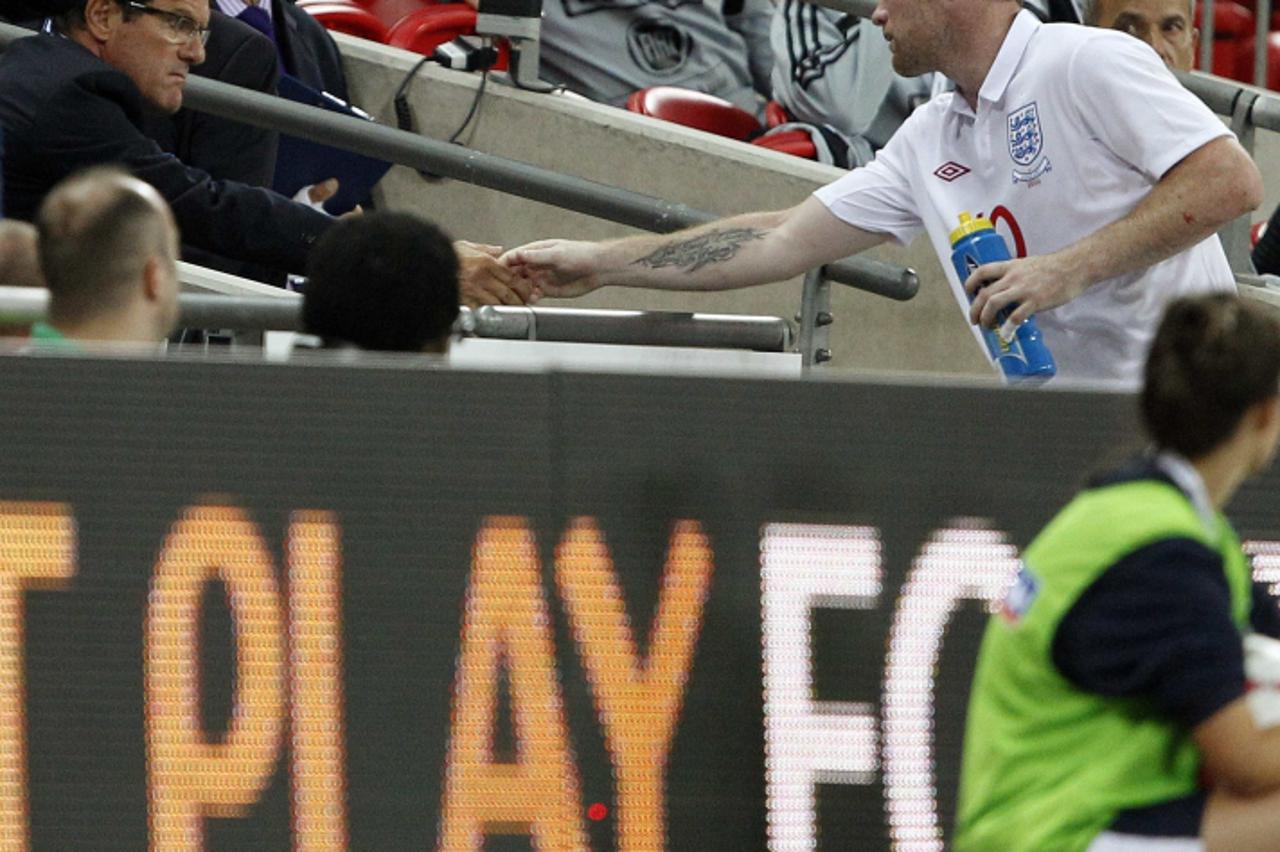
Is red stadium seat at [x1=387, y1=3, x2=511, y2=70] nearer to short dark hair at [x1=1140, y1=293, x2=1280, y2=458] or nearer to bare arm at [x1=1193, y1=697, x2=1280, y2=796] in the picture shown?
short dark hair at [x1=1140, y1=293, x2=1280, y2=458]

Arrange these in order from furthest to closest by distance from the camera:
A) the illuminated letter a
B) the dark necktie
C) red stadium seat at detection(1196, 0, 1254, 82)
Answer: red stadium seat at detection(1196, 0, 1254, 82)
the dark necktie
the illuminated letter a

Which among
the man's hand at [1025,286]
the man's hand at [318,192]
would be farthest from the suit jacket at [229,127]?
the man's hand at [1025,286]

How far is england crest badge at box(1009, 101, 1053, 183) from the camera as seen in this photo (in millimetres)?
5133

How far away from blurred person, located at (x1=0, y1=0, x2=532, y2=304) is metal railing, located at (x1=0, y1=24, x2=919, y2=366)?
0.35 m

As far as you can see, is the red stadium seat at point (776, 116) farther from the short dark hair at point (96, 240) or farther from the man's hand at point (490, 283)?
the short dark hair at point (96, 240)

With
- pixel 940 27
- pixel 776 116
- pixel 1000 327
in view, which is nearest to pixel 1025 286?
pixel 1000 327

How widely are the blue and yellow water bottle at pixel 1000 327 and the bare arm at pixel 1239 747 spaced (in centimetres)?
196

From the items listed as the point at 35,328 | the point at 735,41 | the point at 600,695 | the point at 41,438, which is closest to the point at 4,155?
the point at 35,328

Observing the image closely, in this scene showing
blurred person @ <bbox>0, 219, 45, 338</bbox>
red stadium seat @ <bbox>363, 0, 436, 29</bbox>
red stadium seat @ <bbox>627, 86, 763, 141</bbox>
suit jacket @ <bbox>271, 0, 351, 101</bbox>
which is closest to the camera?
blurred person @ <bbox>0, 219, 45, 338</bbox>

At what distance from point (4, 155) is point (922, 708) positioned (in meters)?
3.34

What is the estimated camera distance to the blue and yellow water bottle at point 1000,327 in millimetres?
4941

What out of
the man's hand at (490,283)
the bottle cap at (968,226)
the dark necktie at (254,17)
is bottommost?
the bottle cap at (968,226)

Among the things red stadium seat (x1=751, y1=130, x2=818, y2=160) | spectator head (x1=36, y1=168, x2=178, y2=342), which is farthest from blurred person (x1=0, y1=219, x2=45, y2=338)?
red stadium seat (x1=751, y1=130, x2=818, y2=160)

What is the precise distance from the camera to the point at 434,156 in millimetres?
6965
